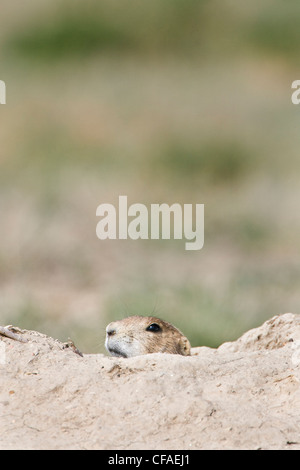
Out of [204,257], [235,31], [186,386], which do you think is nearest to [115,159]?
[204,257]

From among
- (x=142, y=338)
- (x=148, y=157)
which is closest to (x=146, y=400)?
(x=142, y=338)

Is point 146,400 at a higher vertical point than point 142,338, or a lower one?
lower

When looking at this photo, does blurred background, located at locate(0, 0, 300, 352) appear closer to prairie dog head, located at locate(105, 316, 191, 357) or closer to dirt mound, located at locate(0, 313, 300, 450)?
prairie dog head, located at locate(105, 316, 191, 357)

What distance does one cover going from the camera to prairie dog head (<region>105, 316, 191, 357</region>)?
6.66 meters

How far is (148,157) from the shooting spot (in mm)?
18578

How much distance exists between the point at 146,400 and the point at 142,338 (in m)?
1.71

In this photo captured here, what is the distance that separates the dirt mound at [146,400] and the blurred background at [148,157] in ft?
10.5

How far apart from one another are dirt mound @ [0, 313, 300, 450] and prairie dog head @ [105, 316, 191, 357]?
39.9 inches

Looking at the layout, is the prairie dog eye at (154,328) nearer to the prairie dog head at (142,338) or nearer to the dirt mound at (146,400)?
the prairie dog head at (142,338)

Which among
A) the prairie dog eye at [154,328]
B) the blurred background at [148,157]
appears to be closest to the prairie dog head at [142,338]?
the prairie dog eye at [154,328]

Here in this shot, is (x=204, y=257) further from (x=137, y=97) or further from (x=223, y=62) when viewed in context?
(x=223, y=62)

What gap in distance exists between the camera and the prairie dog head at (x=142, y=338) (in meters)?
6.66

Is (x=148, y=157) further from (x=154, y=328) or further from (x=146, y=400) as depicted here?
(x=146, y=400)

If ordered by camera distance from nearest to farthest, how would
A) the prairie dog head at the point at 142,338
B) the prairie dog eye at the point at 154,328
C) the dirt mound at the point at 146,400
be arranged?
the dirt mound at the point at 146,400 < the prairie dog head at the point at 142,338 < the prairie dog eye at the point at 154,328
